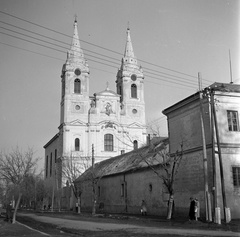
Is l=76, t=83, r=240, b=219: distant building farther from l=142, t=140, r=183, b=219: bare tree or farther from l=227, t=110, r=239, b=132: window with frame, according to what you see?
l=142, t=140, r=183, b=219: bare tree

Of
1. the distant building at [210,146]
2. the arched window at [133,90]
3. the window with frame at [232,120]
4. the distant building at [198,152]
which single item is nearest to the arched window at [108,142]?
the arched window at [133,90]

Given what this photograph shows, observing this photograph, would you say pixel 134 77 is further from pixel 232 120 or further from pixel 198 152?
pixel 198 152

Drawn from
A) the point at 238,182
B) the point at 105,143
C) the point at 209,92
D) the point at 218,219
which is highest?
the point at 105,143

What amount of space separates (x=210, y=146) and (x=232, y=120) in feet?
8.88

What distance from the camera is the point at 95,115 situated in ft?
222

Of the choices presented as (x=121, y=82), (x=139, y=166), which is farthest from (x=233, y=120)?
(x=121, y=82)

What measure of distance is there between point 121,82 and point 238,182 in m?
50.9

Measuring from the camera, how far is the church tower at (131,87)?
70.2 meters

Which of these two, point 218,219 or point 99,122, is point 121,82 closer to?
point 99,122

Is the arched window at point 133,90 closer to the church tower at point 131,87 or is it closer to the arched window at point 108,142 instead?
the church tower at point 131,87

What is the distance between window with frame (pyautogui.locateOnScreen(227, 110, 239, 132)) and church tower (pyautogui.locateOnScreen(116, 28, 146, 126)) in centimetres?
4605

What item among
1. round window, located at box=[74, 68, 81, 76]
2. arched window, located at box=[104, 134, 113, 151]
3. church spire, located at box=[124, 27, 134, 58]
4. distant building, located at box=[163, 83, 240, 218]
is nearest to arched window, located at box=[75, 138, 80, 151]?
arched window, located at box=[104, 134, 113, 151]

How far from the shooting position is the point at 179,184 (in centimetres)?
2614

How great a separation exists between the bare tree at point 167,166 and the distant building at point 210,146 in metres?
0.85
